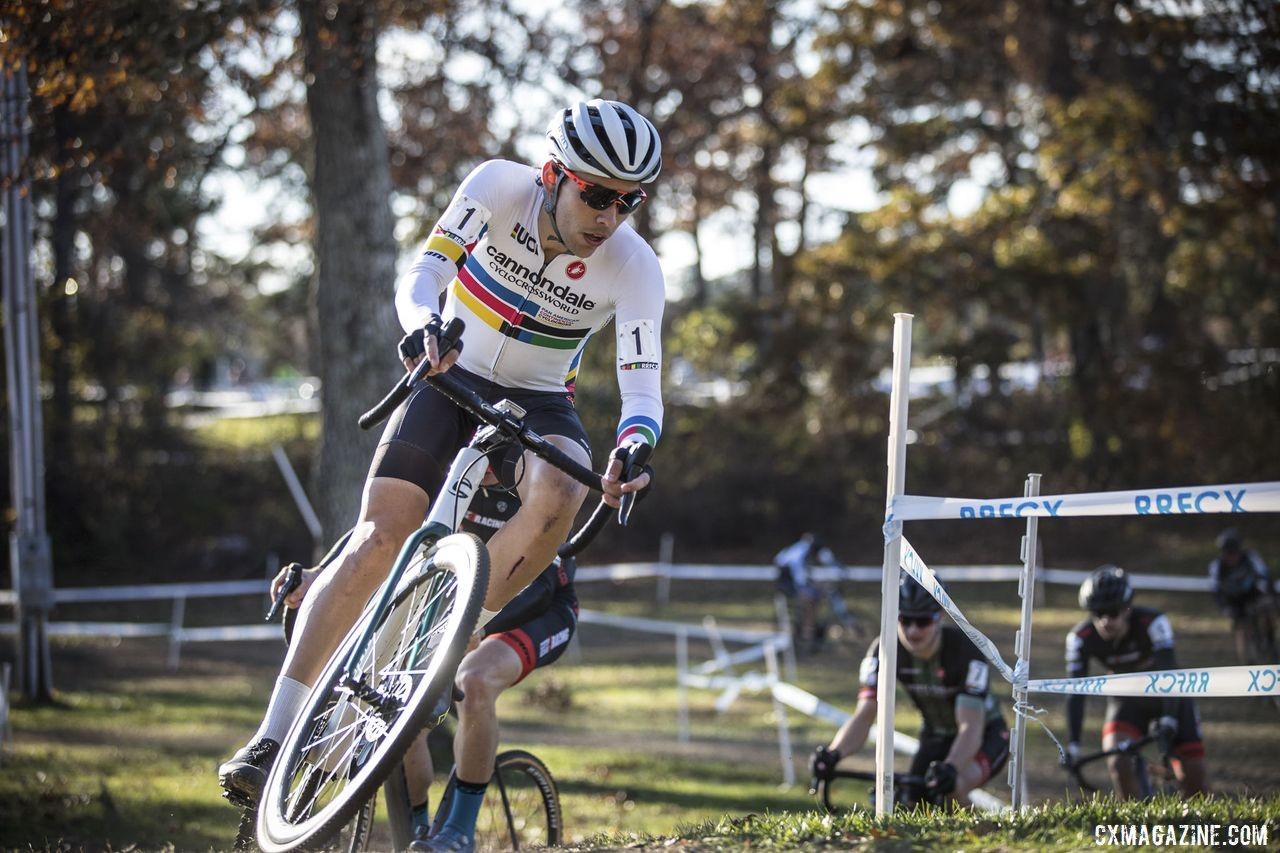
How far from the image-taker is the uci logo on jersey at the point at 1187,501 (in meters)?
4.02

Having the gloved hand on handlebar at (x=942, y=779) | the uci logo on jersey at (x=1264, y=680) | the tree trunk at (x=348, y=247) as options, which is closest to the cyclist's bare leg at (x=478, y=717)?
the gloved hand on handlebar at (x=942, y=779)

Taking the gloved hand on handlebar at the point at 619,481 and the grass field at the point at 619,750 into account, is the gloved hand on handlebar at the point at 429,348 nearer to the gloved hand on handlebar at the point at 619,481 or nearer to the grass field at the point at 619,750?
the gloved hand on handlebar at the point at 619,481

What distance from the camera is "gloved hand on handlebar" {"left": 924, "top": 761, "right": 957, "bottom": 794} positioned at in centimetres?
661

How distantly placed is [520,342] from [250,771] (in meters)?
2.02

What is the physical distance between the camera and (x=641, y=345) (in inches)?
205

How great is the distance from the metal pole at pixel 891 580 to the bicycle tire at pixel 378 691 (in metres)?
1.70

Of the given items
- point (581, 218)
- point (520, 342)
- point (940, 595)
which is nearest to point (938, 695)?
point (940, 595)

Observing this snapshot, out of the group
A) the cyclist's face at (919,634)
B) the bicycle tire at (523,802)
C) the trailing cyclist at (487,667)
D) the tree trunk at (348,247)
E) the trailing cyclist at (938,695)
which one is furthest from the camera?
the tree trunk at (348,247)

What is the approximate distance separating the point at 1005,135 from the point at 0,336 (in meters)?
22.8

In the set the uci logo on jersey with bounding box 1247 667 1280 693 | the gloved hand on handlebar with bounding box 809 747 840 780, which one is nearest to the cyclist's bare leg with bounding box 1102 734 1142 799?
the gloved hand on handlebar with bounding box 809 747 840 780

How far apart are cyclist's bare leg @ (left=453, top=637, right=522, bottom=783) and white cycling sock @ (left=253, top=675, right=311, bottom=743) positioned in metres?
0.90

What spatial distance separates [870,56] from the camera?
27328mm

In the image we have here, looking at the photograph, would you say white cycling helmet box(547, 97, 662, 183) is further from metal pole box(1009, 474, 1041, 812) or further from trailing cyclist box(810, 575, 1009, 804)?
trailing cyclist box(810, 575, 1009, 804)

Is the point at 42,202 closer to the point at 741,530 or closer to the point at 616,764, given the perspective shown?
the point at 741,530
